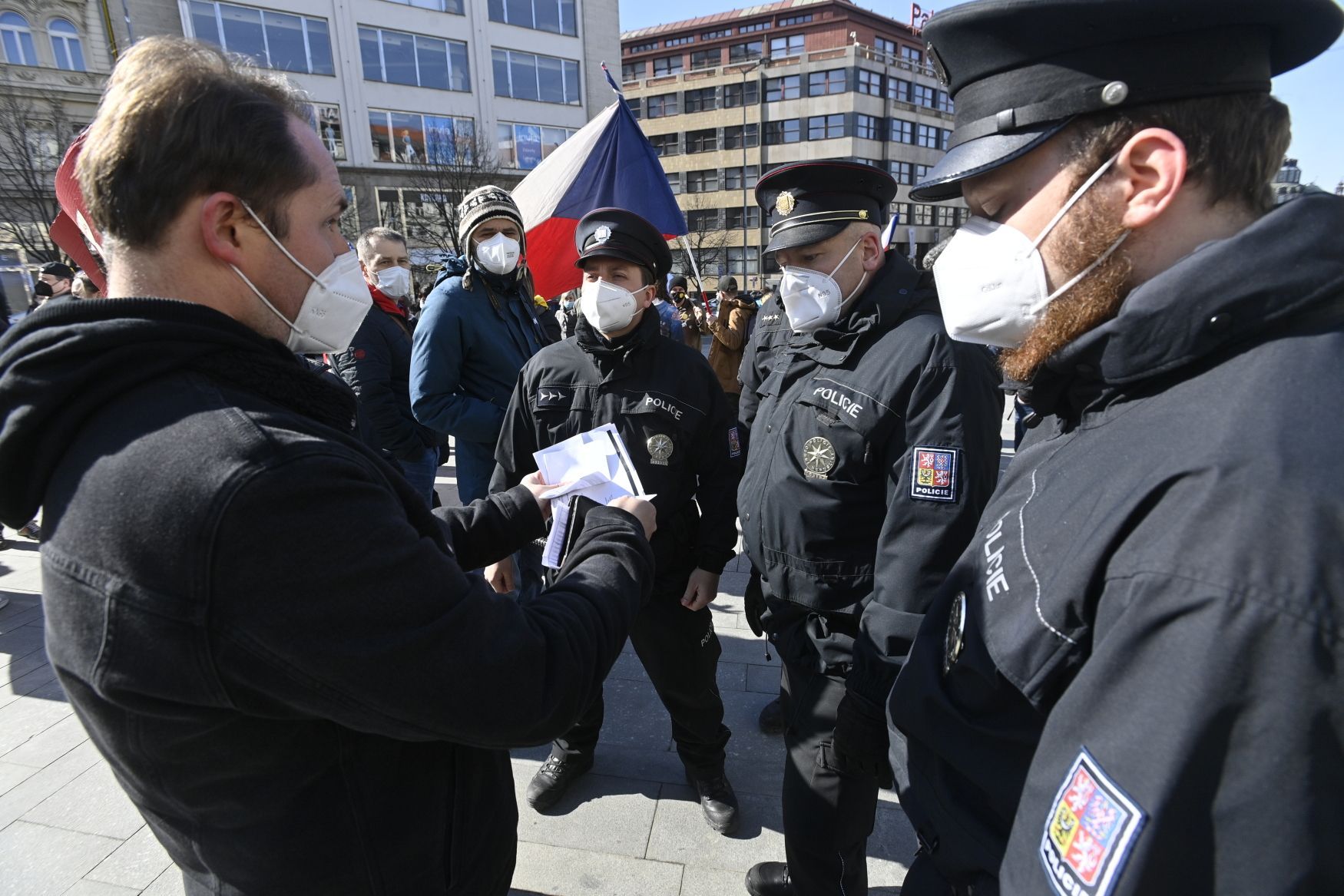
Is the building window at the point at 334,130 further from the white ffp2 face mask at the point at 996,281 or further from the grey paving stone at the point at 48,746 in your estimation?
the white ffp2 face mask at the point at 996,281

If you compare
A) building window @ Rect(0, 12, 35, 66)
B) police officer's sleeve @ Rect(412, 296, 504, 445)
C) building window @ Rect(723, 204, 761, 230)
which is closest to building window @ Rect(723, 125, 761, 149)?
building window @ Rect(723, 204, 761, 230)

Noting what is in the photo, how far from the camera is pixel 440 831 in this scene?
4.31 feet

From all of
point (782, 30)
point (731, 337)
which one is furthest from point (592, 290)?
point (782, 30)

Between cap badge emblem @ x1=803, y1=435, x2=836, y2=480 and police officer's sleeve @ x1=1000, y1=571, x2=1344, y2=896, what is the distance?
4.12ft

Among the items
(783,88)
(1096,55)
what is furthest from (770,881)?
(783,88)

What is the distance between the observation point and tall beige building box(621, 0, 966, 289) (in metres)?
45.8

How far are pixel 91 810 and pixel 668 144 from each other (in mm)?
52394

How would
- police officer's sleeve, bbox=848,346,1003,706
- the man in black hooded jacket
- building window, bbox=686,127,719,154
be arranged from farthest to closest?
building window, bbox=686,127,719,154 → police officer's sleeve, bbox=848,346,1003,706 → the man in black hooded jacket

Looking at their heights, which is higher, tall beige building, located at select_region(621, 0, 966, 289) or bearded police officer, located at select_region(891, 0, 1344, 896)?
tall beige building, located at select_region(621, 0, 966, 289)

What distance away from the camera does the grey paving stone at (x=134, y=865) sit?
2520mm

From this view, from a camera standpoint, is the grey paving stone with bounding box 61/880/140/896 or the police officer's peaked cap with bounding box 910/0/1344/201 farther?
the grey paving stone with bounding box 61/880/140/896

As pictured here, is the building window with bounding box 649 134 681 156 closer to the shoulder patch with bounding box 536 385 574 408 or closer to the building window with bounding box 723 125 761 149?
the building window with bounding box 723 125 761 149

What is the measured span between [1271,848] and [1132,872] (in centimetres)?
14

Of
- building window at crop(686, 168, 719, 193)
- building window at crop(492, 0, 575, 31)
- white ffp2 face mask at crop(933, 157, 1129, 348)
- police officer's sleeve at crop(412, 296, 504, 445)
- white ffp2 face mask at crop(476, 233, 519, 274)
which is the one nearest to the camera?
white ffp2 face mask at crop(933, 157, 1129, 348)
